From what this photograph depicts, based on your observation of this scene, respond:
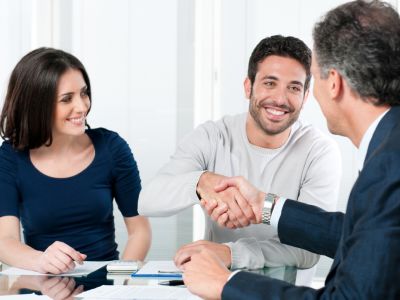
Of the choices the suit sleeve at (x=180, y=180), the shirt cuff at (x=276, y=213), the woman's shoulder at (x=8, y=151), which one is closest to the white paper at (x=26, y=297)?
the shirt cuff at (x=276, y=213)

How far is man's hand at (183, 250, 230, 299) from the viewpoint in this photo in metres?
1.41

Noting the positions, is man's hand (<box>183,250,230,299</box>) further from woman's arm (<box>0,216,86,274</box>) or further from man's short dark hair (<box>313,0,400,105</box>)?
woman's arm (<box>0,216,86,274</box>)

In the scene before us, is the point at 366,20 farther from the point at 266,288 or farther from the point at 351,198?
the point at 266,288

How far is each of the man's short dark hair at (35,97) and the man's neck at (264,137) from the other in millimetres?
796

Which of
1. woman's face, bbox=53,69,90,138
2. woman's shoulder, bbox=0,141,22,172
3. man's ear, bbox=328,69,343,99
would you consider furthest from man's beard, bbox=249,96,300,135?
man's ear, bbox=328,69,343,99

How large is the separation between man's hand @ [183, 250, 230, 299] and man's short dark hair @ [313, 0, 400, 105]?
504 millimetres

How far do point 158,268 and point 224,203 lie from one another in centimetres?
33

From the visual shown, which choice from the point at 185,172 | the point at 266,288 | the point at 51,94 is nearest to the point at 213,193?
the point at 185,172

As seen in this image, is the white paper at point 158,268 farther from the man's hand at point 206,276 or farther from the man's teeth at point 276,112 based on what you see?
the man's teeth at point 276,112

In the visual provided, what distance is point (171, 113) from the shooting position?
185 inches

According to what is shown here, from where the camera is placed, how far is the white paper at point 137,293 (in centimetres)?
167

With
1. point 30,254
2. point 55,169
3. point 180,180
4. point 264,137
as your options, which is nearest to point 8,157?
point 55,169

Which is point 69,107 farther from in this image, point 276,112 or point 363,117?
point 363,117

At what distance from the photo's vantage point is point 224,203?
7.28 ft
